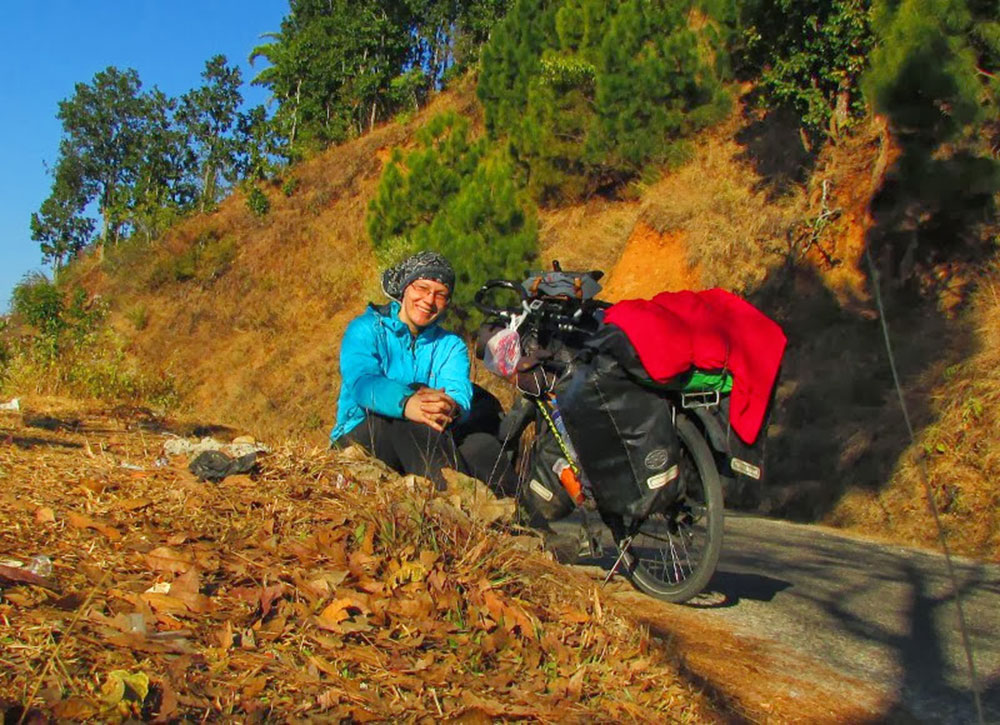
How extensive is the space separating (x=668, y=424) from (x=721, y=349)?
349 millimetres

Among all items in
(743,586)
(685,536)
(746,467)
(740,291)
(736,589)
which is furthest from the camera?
(740,291)

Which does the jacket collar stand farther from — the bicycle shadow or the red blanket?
the bicycle shadow

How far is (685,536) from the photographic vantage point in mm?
4172

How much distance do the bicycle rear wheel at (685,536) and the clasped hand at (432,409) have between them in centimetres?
92

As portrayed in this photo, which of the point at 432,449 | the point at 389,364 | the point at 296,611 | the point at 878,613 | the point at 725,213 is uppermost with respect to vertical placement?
the point at 725,213

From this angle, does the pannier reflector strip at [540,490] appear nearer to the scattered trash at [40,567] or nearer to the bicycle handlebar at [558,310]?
the bicycle handlebar at [558,310]

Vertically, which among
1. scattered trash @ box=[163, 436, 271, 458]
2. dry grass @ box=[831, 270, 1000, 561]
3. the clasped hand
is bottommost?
dry grass @ box=[831, 270, 1000, 561]

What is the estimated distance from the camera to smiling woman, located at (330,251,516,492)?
14.8 feet

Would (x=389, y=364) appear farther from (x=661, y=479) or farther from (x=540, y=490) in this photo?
(x=661, y=479)

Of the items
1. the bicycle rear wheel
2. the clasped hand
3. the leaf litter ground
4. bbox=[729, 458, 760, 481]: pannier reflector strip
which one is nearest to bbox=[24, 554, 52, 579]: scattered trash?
the leaf litter ground

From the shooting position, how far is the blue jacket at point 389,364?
4629mm

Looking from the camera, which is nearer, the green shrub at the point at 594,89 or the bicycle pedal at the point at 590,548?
the bicycle pedal at the point at 590,548

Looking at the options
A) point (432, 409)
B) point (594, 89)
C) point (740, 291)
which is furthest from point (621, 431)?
point (594, 89)

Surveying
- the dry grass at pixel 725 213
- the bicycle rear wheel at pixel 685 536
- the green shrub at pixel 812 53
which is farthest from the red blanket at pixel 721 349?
the dry grass at pixel 725 213
